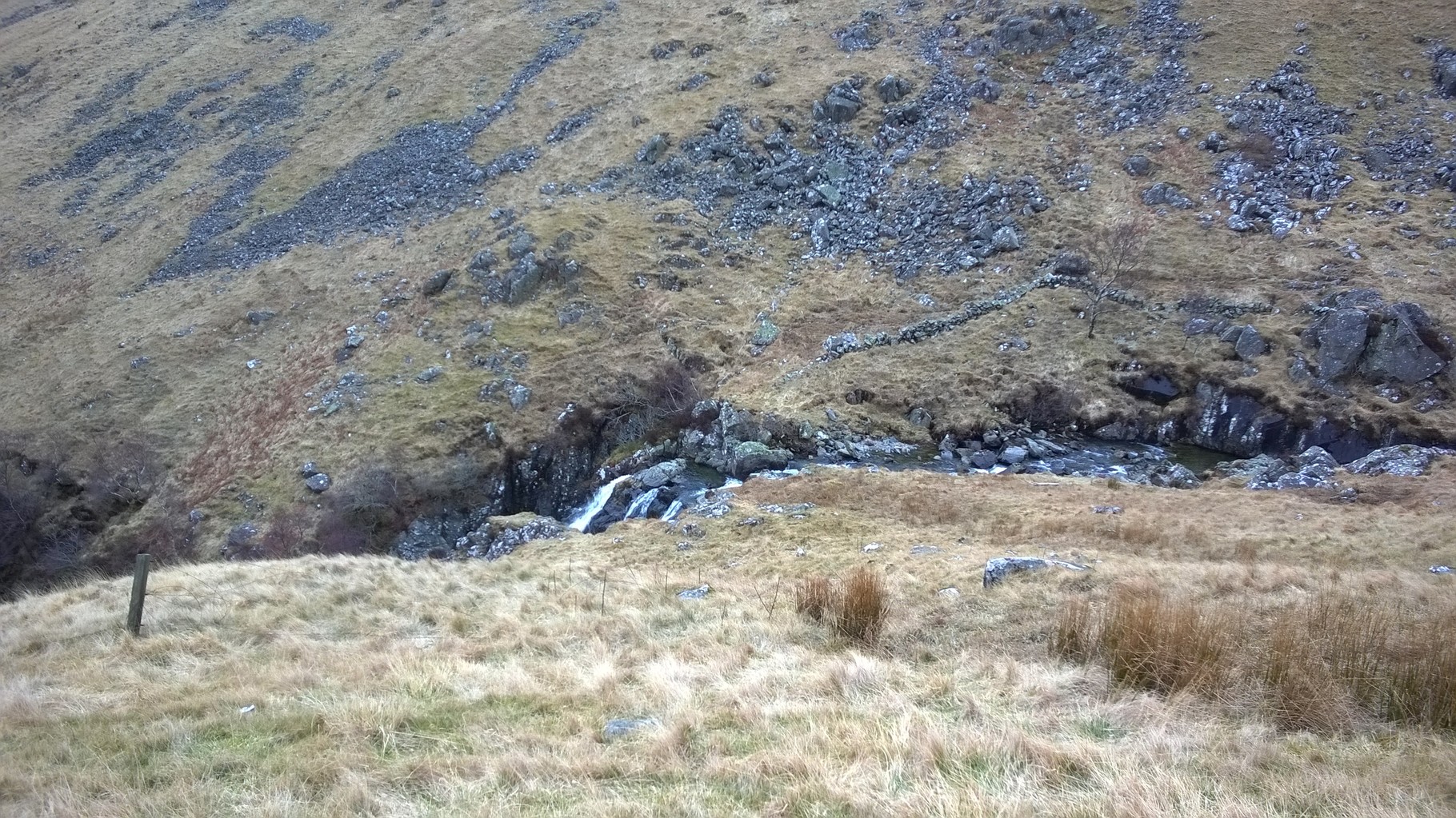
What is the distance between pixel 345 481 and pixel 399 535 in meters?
3.16

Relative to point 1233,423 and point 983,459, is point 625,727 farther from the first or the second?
point 1233,423

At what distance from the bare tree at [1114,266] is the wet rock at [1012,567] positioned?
18.6 meters

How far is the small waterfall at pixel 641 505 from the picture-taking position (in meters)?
24.0

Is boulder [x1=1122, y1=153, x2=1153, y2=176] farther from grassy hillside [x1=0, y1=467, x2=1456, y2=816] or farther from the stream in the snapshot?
grassy hillside [x1=0, y1=467, x2=1456, y2=816]

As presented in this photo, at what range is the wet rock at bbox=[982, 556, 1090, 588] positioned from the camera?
1195 centimetres

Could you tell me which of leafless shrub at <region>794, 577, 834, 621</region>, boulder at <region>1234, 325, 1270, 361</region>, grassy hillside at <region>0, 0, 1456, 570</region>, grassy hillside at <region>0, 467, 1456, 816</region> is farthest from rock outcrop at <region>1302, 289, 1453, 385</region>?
leafless shrub at <region>794, 577, 834, 621</region>

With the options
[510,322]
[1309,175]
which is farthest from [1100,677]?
[1309,175]

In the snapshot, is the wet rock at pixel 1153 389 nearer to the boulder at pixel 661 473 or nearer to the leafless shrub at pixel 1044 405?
the leafless shrub at pixel 1044 405

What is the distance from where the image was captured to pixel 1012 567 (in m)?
12.3

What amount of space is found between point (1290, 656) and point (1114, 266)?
27.6m

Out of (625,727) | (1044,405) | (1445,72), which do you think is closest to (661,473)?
(1044,405)

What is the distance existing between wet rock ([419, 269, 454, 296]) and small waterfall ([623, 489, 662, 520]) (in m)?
17.4

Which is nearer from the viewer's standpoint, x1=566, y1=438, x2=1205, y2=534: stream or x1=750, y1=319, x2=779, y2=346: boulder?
x1=566, y1=438, x2=1205, y2=534: stream

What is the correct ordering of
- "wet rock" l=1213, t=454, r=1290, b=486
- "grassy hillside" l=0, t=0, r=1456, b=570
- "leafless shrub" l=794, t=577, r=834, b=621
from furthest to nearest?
"grassy hillside" l=0, t=0, r=1456, b=570
"wet rock" l=1213, t=454, r=1290, b=486
"leafless shrub" l=794, t=577, r=834, b=621
